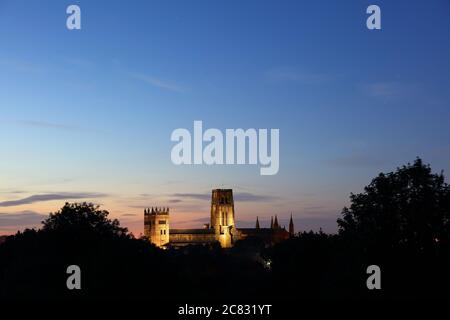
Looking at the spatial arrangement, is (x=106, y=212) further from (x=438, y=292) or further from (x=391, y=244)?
(x=438, y=292)

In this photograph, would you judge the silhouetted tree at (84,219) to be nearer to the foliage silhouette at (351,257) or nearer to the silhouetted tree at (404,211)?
the foliage silhouette at (351,257)

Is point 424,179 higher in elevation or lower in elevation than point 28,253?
higher

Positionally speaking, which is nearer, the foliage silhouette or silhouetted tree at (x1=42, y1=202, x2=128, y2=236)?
the foliage silhouette

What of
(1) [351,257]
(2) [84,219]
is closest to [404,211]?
(1) [351,257]

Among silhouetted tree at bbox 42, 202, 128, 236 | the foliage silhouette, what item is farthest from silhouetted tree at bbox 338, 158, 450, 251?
silhouetted tree at bbox 42, 202, 128, 236

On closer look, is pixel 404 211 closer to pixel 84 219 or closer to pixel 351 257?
pixel 351 257

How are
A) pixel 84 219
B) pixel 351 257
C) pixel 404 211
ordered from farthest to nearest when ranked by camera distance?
pixel 84 219
pixel 404 211
pixel 351 257

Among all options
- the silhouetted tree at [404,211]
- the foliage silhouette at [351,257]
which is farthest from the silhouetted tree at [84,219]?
the silhouetted tree at [404,211]

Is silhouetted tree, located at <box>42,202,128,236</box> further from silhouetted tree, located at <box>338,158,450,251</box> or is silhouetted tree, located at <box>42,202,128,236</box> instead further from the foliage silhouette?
silhouetted tree, located at <box>338,158,450,251</box>

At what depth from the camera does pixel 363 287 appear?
184 feet

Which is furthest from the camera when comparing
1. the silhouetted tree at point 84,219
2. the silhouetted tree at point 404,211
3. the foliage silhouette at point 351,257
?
the silhouetted tree at point 84,219
